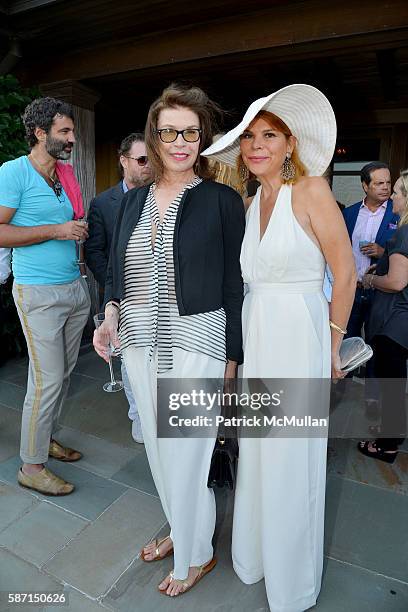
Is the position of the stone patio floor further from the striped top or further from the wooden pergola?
the wooden pergola

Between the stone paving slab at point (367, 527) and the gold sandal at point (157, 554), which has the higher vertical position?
the gold sandal at point (157, 554)

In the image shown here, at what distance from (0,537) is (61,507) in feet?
1.03

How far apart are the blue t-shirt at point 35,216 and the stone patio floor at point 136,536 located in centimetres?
121

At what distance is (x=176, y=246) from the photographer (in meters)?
1.56

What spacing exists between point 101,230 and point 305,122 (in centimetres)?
159

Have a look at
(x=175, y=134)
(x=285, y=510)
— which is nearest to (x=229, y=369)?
(x=285, y=510)

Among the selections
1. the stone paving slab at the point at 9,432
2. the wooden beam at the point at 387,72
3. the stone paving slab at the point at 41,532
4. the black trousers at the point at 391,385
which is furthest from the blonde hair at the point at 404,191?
the stone paving slab at the point at 9,432

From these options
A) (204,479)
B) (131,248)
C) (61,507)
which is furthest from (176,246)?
(61,507)

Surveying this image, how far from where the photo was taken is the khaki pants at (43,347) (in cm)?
228

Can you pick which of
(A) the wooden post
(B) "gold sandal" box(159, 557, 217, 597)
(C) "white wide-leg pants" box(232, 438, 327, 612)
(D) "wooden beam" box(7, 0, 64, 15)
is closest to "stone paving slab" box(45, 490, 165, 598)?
(B) "gold sandal" box(159, 557, 217, 597)

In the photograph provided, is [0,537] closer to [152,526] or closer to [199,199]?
[152,526]

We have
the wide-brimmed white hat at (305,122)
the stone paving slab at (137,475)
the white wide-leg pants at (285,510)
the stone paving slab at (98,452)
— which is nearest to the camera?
the wide-brimmed white hat at (305,122)

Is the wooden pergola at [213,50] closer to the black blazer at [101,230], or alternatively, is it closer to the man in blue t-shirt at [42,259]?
the black blazer at [101,230]

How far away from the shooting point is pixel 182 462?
1.66 meters
